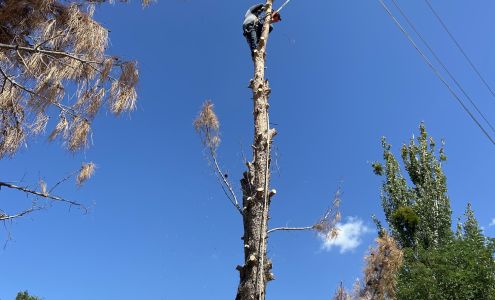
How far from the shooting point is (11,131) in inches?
142

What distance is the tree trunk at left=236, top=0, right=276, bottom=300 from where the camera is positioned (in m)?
2.76

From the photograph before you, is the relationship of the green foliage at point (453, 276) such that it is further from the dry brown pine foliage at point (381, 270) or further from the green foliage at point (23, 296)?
the green foliage at point (23, 296)

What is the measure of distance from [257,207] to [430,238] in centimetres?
1253

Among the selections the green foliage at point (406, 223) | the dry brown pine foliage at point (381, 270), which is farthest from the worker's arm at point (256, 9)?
the green foliage at point (406, 223)

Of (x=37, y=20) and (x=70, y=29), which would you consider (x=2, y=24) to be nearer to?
(x=37, y=20)

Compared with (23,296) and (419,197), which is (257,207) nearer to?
(419,197)

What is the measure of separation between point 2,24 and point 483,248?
495 inches

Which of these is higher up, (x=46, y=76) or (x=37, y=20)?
(x=37, y=20)

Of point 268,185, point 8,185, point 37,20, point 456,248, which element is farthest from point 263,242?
point 456,248

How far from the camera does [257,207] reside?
3.02 metres

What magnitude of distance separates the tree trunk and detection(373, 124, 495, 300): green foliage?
9.64 meters

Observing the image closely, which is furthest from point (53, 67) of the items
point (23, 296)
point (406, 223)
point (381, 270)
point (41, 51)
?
point (23, 296)

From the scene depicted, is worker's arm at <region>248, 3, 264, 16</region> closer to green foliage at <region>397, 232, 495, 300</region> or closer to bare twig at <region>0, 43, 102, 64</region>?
bare twig at <region>0, 43, 102, 64</region>

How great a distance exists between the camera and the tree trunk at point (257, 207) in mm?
2756
